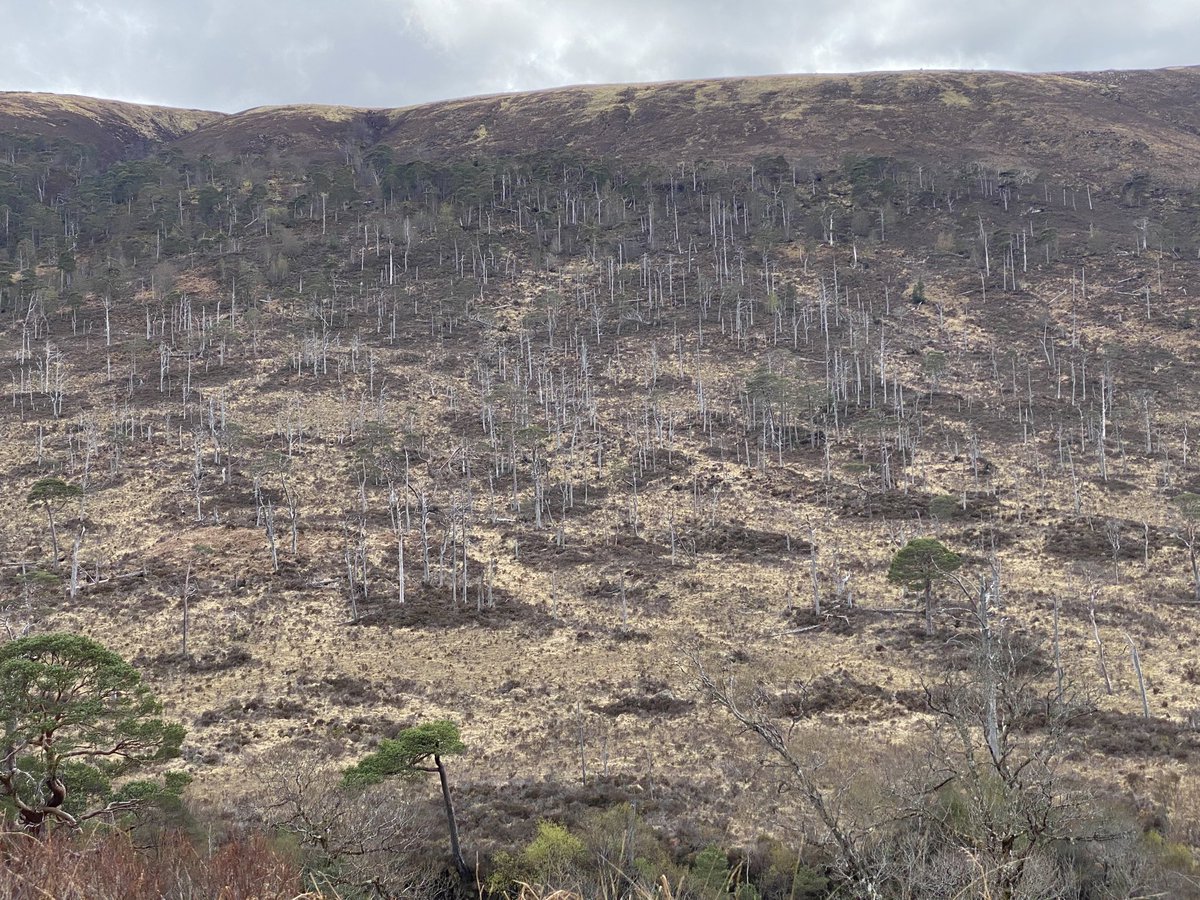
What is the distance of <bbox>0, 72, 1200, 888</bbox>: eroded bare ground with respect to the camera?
26.2 metres

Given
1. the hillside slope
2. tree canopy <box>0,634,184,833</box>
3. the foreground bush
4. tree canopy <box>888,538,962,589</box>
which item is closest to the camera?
the foreground bush

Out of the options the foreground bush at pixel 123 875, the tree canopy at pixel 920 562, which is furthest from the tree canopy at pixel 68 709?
the tree canopy at pixel 920 562

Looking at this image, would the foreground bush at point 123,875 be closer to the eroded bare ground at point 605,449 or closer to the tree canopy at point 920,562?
the eroded bare ground at point 605,449

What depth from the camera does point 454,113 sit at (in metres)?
159

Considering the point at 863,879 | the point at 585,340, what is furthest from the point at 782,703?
the point at 585,340

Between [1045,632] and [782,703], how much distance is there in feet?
41.7

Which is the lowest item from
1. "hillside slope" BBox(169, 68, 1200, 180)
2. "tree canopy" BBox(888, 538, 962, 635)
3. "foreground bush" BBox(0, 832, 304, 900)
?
"tree canopy" BBox(888, 538, 962, 635)

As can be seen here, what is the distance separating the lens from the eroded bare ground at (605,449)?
26234mm

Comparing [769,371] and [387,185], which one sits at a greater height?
[387,185]

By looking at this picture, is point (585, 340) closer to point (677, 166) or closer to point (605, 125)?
point (677, 166)

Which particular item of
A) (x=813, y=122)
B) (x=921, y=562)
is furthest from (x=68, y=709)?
(x=813, y=122)

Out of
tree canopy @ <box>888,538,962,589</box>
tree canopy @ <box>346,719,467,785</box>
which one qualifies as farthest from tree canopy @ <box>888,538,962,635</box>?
tree canopy @ <box>346,719,467,785</box>

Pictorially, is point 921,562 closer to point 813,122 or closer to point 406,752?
point 406,752

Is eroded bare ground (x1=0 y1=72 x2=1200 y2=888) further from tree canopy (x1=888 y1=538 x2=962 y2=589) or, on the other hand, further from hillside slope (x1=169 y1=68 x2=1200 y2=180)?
hillside slope (x1=169 y1=68 x2=1200 y2=180)
